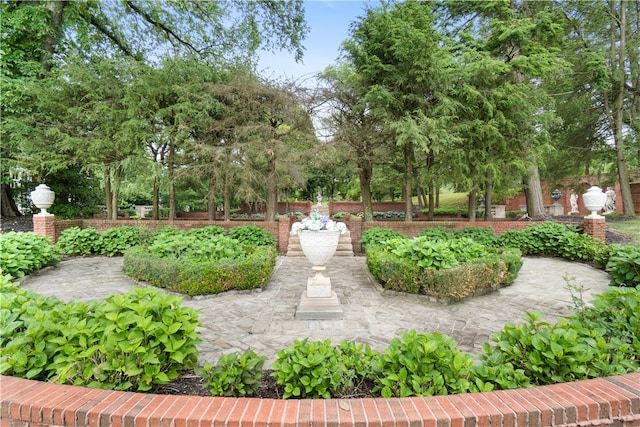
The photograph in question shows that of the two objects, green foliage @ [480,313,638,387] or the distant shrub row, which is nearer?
green foliage @ [480,313,638,387]

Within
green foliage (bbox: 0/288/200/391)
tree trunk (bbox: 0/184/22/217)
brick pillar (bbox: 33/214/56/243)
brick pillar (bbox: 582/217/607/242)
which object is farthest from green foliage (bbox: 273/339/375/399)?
tree trunk (bbox: 0/184/22/217)

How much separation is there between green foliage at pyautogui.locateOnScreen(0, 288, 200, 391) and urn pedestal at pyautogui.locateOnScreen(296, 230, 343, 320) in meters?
2.05

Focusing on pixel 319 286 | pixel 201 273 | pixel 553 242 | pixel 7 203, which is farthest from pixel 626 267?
pixel 7 203

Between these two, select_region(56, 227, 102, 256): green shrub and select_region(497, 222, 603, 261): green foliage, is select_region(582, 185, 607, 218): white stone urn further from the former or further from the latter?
select_region(56, 227, 102, 256): green shrub

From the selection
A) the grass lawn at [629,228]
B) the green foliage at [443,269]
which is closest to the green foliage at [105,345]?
the green foliage at [443,269]

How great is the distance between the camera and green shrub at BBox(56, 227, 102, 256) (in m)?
A: 7.96

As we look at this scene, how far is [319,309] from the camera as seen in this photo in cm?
420

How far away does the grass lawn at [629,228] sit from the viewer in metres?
9.18

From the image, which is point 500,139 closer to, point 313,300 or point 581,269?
point 581,269

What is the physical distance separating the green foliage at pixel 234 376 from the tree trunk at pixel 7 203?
15334mm

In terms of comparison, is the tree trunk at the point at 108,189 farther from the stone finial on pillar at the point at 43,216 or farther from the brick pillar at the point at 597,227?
the brick pillar at the point at 597,227

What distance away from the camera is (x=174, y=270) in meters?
5.16

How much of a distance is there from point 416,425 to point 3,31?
14459 mm

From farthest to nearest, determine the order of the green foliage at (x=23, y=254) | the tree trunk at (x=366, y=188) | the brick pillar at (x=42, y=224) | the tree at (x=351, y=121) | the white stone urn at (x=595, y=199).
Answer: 1. the tree trunk at (x=366, y=188)
2. the tree at (x=351, y=121)
3. the brick pillar at (x=42, y=224)
4. the white stone urn at (x=595, y=199)
5. the green foliage at (x=23, y=254)
